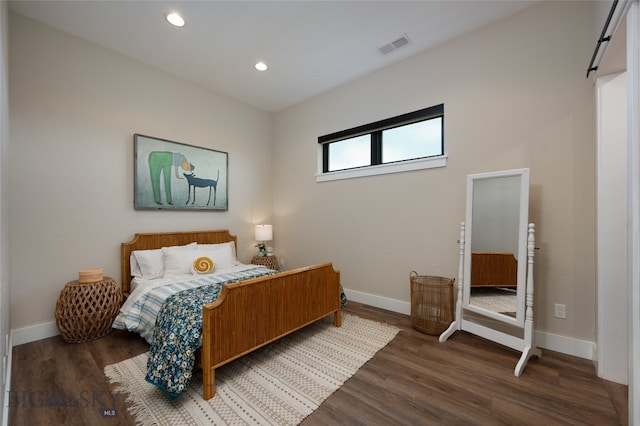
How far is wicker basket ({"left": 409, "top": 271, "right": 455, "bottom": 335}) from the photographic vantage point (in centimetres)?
250

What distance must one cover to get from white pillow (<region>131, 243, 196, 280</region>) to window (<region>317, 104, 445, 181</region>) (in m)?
2.27

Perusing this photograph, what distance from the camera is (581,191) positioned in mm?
2078

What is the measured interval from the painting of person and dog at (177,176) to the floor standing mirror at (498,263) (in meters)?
3.12

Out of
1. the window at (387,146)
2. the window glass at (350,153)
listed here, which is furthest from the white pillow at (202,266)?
the window glass at (350,153)

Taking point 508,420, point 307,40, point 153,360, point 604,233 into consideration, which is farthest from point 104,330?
point 604,233

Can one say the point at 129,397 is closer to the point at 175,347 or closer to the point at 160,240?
the point at 175,347

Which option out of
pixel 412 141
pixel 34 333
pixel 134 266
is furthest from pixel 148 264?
pixel 412 141

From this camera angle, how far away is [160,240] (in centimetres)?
313

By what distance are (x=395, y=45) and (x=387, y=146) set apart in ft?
3.54

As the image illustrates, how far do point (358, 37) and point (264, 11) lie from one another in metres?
0.94

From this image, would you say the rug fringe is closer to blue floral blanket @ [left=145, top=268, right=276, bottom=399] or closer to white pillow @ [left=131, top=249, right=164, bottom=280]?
blue floral blanket @ [left=145, top=268, right=276, bottom=399]

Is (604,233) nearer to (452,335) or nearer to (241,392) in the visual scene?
(452,335)

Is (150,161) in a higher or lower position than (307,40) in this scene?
lower

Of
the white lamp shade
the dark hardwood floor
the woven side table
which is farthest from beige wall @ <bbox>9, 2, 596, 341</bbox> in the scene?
the white lamp shade
